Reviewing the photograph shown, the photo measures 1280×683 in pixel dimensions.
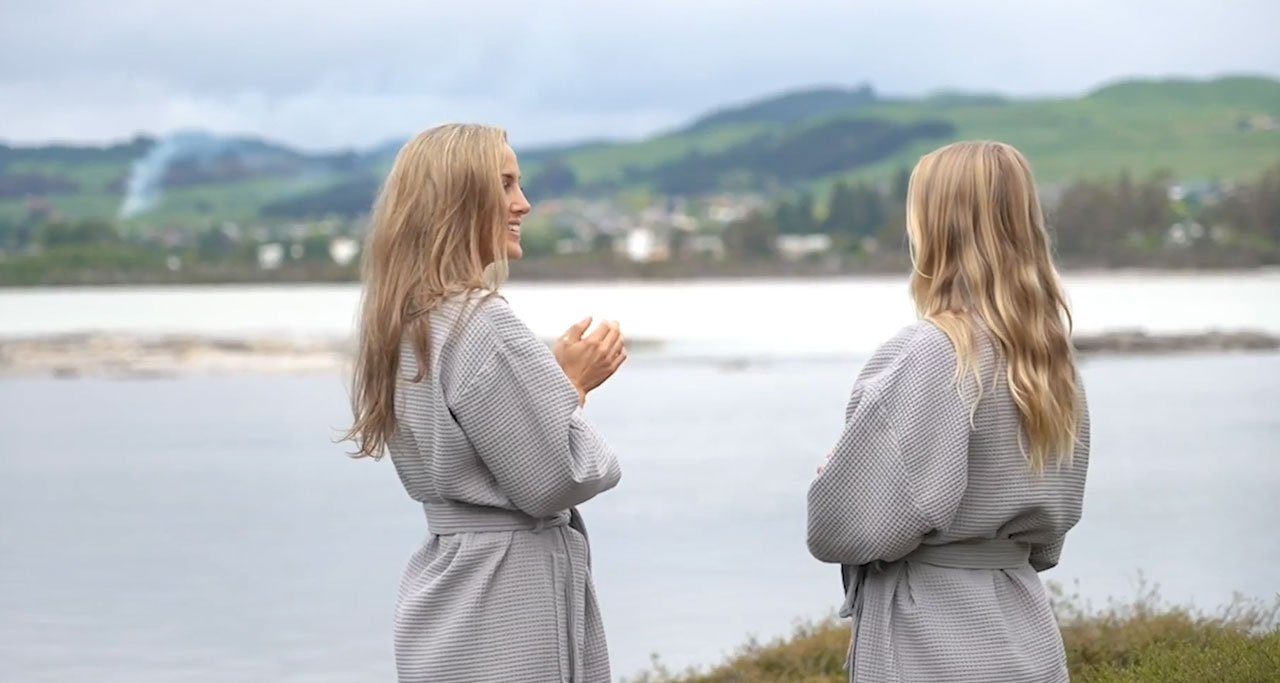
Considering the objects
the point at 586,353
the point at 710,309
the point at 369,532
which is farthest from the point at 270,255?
the point at 586,353

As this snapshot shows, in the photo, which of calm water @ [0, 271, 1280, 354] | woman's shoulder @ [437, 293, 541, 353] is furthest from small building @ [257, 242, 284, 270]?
woman's shoulder @ [437, 293, 541, 353]

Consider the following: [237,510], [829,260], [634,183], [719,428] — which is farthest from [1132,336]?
[634,183]

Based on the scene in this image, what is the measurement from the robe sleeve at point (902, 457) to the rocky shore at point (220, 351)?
105 feet

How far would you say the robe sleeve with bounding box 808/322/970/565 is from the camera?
3.16 m

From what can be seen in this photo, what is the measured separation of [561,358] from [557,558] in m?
0.36

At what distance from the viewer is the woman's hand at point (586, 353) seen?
3.29 metres

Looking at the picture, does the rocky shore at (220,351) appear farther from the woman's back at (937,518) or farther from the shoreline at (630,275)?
the shoreline at (630,275)

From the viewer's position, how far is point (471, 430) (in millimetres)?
3111

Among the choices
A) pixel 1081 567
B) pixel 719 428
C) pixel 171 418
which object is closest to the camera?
pixel 1081 567

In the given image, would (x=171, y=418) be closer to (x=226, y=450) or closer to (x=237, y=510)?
(x=226, y=450)

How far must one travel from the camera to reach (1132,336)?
1624 inches

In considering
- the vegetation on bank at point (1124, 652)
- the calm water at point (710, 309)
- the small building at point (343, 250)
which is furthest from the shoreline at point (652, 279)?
the vegetation on bank at point (1124, 652)

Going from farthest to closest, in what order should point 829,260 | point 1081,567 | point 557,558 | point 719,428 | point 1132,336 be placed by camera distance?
point 829,260 → point 1132,336 → point 719,428 → point 1081,567 → point 557,558

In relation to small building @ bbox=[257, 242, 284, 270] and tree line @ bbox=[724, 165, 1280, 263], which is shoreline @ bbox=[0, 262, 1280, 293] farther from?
tree line @ bbox=[724, 165, 1280, 263]
